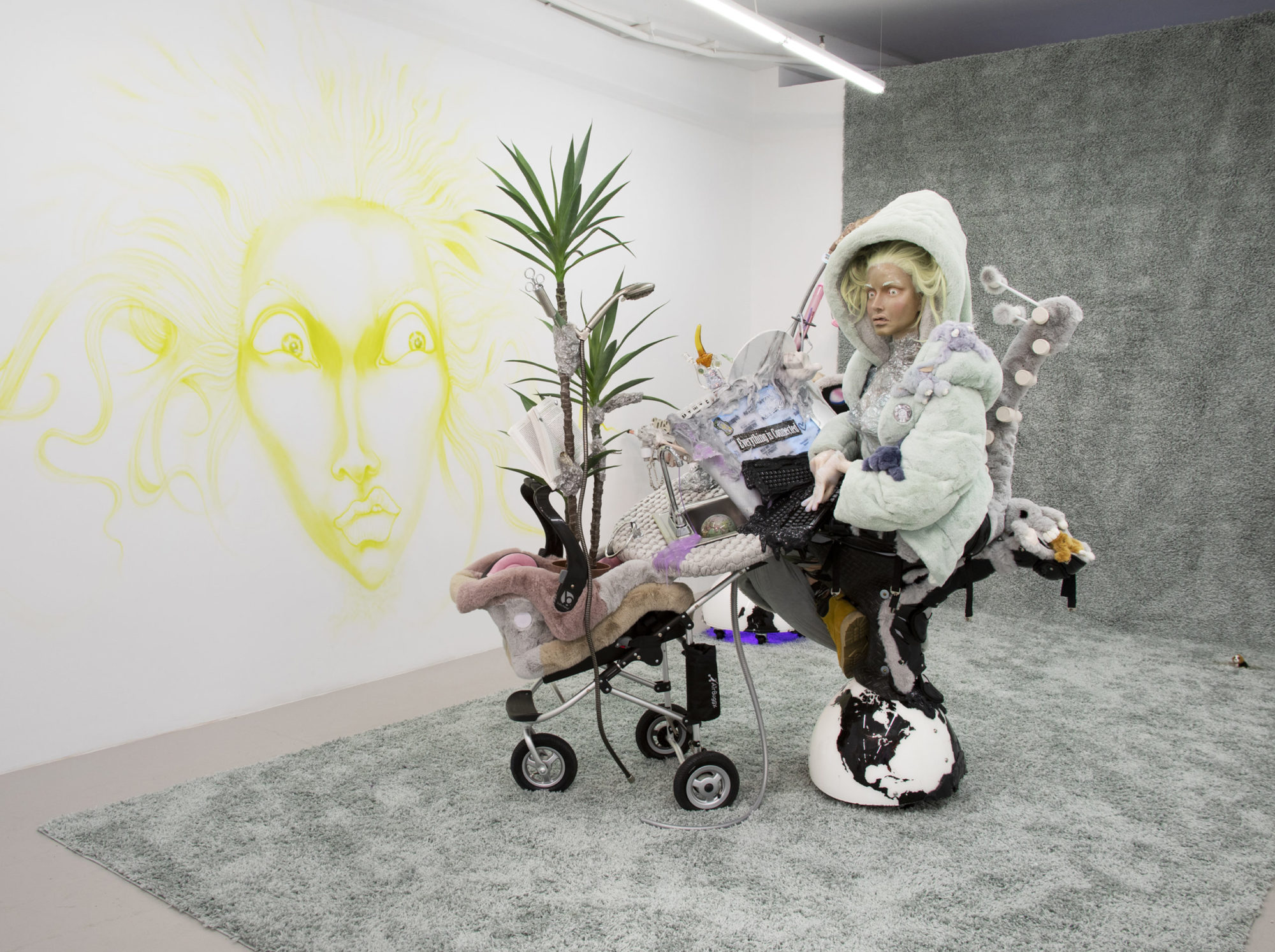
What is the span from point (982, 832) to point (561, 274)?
172 cm

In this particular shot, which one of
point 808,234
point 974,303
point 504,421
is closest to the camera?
point 504,421

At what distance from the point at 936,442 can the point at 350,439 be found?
212cm

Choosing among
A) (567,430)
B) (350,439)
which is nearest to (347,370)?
(350,439)

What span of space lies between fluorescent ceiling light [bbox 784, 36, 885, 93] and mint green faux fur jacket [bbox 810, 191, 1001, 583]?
1.58 m

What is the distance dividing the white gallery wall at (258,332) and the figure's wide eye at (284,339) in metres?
0.01

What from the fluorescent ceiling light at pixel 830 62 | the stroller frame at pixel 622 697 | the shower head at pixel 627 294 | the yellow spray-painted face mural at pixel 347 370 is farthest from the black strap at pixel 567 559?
the fluorescent ceiling light at pixel 830 62

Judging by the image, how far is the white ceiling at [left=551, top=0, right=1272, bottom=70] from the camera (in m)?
4.37

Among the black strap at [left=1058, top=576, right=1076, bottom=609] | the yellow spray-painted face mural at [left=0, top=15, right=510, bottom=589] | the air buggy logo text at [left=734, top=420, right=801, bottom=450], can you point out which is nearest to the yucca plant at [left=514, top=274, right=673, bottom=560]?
the air buggy logo text at [left=734, top=420, right=801, bottom=450]

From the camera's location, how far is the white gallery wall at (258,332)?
8.81ft

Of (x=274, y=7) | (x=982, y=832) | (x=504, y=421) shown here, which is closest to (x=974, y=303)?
(x=504, y=421)

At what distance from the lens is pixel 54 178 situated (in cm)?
267

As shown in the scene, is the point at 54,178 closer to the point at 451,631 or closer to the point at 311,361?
the point at 311,361

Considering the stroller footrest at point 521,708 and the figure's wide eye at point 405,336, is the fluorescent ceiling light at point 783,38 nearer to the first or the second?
the figure's wide eye at point 405,336

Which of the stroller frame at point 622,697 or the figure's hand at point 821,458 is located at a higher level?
the figure's hand at point 821,458
